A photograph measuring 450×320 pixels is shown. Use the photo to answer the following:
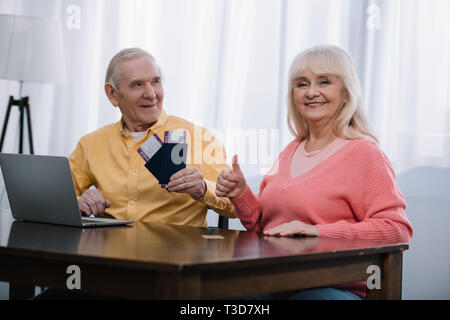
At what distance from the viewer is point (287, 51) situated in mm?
2996

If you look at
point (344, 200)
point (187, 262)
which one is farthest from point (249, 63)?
point (187, 262)

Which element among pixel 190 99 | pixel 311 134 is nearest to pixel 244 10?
pixel 190 99

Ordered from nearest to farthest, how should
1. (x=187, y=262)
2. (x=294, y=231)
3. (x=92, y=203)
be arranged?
(x=187, y=262) → (x=294, y=231) → (x=92, y=203)

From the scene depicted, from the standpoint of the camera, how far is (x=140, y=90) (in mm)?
2182

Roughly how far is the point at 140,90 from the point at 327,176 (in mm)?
885

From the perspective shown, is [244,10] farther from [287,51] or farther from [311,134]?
[311,134]

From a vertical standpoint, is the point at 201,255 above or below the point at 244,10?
below

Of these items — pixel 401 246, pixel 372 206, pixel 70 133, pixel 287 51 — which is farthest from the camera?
pixel 70 133

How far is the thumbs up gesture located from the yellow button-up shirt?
26 cm

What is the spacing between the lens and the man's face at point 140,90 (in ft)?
7.13

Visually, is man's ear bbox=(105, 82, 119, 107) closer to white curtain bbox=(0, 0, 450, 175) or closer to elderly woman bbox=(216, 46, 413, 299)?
elderly woman bbox=(216, 46, 413, 299)

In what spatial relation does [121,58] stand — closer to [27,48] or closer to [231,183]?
[231,183]

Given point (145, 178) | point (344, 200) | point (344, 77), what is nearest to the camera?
point (344, 200)

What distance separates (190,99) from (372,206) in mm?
1798
